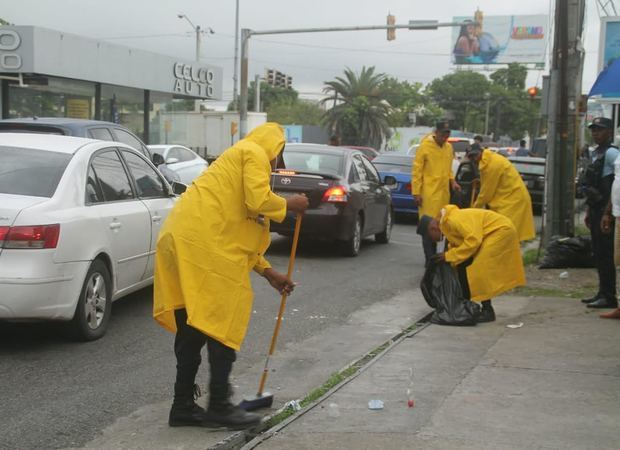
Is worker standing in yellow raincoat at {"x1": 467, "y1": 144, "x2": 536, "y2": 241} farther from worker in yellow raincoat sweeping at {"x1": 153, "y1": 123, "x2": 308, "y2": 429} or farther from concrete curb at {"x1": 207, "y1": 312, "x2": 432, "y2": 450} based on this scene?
worker in yellow raincoat sweeping at {"x1": 153, "y1": 123, "x2": 308, "y2": 429}

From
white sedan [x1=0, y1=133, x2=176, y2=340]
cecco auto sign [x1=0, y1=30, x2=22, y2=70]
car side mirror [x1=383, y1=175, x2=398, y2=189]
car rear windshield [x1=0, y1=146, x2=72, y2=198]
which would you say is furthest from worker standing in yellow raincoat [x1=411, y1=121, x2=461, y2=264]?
cecco auto sign [x1=0, y1=30, x2=22, y2=70]

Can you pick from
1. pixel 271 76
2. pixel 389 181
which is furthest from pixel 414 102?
pixel 389 181

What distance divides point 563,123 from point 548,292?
3.20m

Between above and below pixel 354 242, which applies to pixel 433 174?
above

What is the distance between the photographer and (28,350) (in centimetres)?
632

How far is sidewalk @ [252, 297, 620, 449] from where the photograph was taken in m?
4.44

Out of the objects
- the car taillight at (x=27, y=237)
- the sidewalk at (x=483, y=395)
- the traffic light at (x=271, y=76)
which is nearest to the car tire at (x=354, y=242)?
the sidewalk at (x=483, y=395)

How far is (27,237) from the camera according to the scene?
5.87 metres

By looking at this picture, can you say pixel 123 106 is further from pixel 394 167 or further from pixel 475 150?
pixel 475 150

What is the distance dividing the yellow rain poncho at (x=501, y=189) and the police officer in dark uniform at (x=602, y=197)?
1746 mm

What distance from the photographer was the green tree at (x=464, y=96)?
100062 millimetres

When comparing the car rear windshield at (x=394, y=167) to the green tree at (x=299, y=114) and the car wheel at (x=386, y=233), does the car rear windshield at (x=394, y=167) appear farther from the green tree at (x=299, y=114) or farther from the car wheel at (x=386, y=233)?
the green tree at (x=299, y=114)

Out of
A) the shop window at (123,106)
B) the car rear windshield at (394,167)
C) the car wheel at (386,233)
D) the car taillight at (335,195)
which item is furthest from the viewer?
the shop window at (123,106)

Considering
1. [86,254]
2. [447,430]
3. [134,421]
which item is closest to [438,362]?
[447,430]
